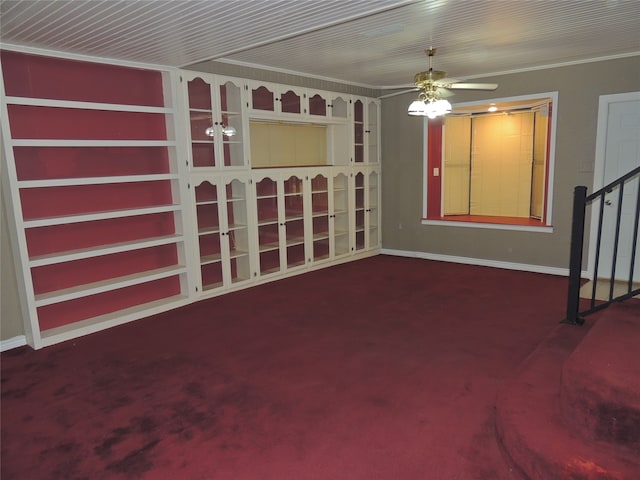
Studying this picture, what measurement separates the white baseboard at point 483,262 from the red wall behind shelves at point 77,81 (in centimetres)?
419

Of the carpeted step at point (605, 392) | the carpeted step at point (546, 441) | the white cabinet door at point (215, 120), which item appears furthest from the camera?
the white cabinet door at point (215, 120)

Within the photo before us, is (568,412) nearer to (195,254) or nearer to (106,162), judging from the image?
(195,254)

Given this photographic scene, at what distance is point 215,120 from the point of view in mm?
4984

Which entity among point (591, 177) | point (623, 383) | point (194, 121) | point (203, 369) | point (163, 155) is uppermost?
point (194, 121)

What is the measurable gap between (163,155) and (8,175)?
4.88ft

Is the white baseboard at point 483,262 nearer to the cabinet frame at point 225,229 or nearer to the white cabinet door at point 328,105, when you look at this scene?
the white cabinet door at point 328,105

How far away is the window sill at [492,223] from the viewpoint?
600cm

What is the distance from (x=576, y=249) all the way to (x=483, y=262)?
2873 millimetres

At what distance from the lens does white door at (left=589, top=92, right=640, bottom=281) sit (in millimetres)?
5141

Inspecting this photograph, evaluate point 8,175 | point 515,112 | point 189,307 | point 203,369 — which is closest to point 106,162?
point 8,175

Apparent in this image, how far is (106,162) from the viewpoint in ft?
14.4

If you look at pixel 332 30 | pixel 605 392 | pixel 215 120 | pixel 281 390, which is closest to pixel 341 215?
pixel 215 120

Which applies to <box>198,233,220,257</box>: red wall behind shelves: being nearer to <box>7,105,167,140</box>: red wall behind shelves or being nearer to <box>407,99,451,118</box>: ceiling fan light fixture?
<box>7,105,167,140</box>: red wall behind shelves

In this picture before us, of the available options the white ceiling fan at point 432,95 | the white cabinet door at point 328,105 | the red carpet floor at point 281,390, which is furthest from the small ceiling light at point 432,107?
the white cabinet door at point 328,105
